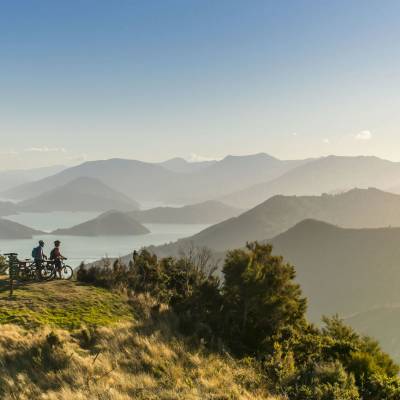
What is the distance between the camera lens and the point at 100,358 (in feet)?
43.0

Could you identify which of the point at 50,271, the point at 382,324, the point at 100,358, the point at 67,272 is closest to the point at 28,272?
the point at 50,271

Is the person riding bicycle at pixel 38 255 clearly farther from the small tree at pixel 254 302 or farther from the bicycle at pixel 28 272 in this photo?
the small tree at pixel 254 302

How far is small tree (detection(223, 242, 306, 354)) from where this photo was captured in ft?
62.3

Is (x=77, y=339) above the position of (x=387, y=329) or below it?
above

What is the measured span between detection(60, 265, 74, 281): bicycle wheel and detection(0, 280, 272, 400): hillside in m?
3.83

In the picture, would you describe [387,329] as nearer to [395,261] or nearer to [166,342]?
[395,261]

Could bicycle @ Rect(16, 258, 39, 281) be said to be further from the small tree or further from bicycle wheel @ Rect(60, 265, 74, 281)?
the small tree

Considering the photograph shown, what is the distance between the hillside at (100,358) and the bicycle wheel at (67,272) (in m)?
3.83

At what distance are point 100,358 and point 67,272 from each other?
1132 cm

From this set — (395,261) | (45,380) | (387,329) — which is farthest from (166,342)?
(395,261)

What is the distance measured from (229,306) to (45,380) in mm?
11093

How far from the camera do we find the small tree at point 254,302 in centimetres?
1898

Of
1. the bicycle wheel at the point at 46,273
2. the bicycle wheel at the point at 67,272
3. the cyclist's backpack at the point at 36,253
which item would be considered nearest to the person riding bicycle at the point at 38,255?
the cyclist's backpack at the point at 36,253

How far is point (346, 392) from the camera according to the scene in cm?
1246
